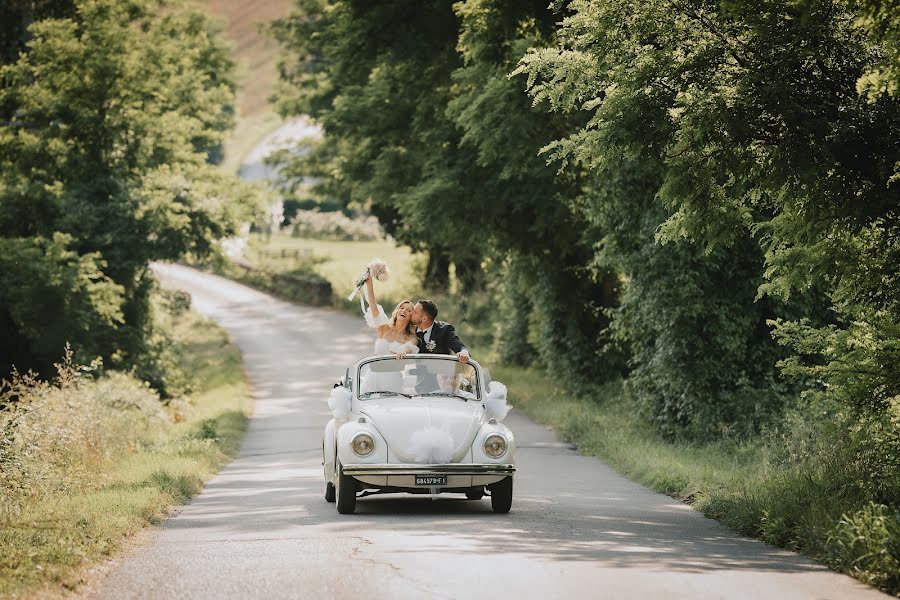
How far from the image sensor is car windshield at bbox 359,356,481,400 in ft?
46.8

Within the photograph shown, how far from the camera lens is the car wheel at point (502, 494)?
13.3m

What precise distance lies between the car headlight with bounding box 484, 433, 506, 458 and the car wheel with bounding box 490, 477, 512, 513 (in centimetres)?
32

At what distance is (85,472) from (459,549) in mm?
7315

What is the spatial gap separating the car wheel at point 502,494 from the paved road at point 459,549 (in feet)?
0.63

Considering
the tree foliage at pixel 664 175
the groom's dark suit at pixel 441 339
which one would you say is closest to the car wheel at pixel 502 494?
the groom's dark suit at pixel 441 339

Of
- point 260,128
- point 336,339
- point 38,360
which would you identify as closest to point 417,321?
point 38,360

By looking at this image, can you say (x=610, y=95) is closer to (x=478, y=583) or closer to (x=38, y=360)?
(x=478, y=583)

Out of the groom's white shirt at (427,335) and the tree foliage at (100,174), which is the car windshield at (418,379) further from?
the tree foliage at (100,174)

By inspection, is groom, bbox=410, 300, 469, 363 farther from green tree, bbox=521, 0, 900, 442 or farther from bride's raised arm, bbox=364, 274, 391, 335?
green tree, bbox=521, 0, 900, 442

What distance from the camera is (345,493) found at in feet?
43.5

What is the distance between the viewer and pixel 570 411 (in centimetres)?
2602

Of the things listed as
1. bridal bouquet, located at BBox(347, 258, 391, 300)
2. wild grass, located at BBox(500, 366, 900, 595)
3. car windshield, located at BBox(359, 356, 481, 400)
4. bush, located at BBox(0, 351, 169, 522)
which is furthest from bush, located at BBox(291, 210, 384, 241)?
car windshield, located at BBox(359, 356, 481, 400)

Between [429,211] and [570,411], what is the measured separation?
5749 mm

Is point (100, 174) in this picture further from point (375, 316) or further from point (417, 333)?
point (417, 333)
